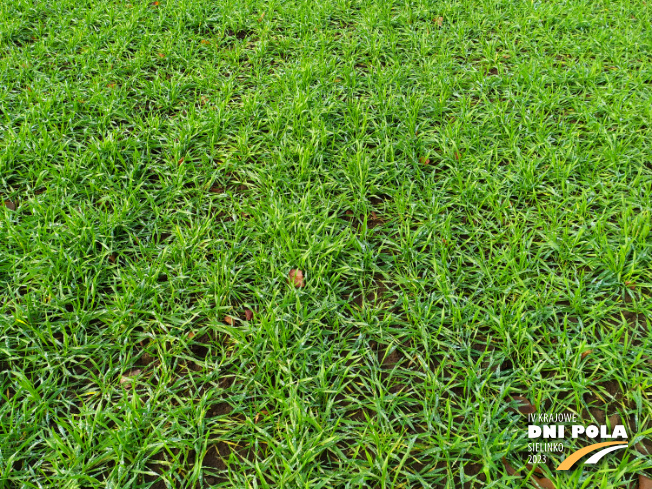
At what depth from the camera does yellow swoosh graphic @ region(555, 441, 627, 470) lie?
1745 mm

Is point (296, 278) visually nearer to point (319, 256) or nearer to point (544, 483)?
point (319, 256)

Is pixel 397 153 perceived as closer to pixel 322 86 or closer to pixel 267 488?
pixel 322 86

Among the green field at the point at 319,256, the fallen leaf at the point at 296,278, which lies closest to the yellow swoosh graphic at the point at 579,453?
the green field at the point at 319,256

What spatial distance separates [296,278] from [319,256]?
167 millimetres

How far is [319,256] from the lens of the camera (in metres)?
2.39

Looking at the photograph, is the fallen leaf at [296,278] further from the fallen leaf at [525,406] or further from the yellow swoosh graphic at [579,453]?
the yellow swoosh graphic at [579,453]

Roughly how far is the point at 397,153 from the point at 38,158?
2215 mm

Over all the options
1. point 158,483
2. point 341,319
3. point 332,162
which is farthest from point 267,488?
point 332,162

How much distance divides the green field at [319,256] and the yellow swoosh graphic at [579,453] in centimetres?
3

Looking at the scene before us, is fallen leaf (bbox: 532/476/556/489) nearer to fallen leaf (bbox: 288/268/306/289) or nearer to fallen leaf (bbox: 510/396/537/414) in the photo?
fallen leaf (bbox: 510/396/537/414)

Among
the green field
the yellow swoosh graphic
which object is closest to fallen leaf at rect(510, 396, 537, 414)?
the green field

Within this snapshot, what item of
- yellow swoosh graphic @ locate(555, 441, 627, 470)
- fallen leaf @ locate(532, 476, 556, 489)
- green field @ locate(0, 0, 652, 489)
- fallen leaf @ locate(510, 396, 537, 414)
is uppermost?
green field @ locate(0, 0, 652, 489)

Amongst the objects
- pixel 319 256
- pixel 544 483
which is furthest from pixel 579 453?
pixel 319 256

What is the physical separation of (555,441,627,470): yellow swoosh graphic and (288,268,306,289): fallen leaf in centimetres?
130
